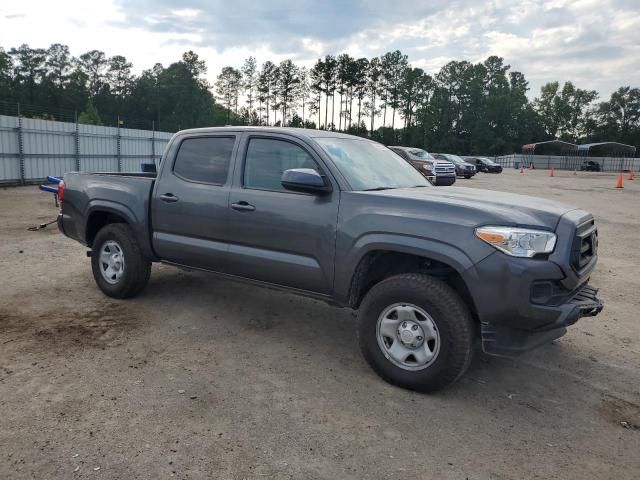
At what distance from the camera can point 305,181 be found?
3.76 m

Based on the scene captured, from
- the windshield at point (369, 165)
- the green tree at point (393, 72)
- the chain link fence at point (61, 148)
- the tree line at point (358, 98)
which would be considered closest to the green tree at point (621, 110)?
the tree line at point (358, 98)

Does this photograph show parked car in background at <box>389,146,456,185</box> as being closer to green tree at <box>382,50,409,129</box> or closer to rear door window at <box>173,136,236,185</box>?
rear door window at <box>173,136,236,185</box>

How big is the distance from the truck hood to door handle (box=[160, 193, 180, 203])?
2075mm

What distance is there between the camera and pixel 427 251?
3.39 meters

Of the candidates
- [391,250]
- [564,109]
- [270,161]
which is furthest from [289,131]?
[564,109]

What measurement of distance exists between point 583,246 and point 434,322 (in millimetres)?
1213

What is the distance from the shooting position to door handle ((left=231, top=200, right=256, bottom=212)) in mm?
4264

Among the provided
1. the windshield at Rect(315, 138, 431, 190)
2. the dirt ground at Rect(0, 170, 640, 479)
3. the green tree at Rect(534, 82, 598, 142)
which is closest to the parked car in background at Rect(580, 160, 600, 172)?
the green tree at Rect(534, 82, 598, 142)

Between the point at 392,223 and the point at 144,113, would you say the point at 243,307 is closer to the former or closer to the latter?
the point at 392,223

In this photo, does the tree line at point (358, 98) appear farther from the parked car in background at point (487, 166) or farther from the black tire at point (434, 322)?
the black tire at point (434, 322)

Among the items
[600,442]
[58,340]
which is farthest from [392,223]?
[58,340]

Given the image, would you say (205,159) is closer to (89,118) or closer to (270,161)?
(270,161)

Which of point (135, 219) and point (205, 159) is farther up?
point (205, 159)

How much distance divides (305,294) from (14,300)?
3372 mm
